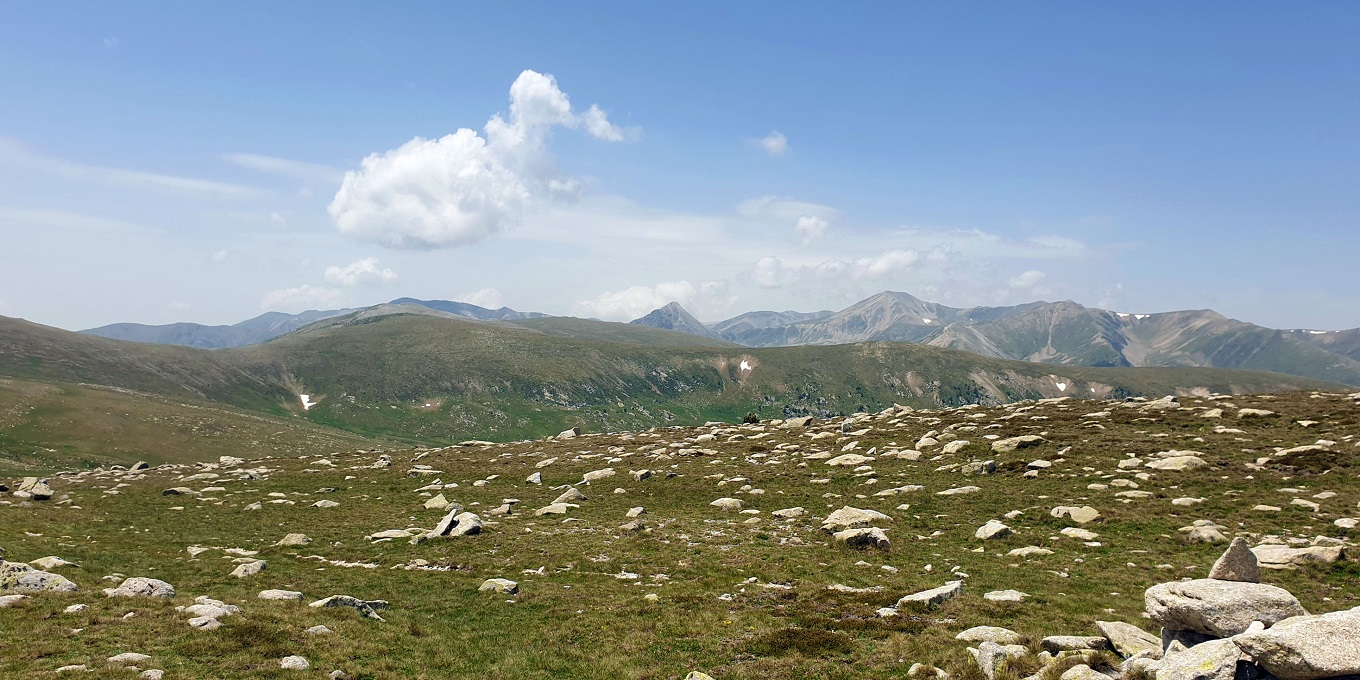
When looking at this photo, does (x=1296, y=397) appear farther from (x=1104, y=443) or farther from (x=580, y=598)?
(x=580, y=598)

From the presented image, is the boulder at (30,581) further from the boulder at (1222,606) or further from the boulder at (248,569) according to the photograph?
the boulder at (1222,606)

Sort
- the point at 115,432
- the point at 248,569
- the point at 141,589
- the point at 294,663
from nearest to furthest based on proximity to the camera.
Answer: the point at 294,663, the point at 141,589, the point at 248,569, the point at 115,432

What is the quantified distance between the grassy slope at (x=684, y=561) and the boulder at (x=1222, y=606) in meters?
5.41

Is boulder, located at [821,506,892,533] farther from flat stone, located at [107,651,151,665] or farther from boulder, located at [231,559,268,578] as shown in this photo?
boulder, located at [231,559,268,578]

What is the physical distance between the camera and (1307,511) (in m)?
33.8

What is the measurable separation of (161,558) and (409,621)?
2210 centimetres

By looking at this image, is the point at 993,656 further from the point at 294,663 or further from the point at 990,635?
the point at 294,663

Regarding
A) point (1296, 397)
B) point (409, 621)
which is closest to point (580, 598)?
point (409, 621)

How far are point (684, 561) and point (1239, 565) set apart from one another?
2395 cm

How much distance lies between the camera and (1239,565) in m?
16.7

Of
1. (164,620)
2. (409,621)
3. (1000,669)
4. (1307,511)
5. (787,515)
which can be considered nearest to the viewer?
(1000,669)

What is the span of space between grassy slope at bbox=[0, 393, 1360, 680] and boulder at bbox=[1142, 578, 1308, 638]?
5.41m

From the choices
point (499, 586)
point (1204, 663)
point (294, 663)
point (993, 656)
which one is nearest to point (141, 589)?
point (294, 663)

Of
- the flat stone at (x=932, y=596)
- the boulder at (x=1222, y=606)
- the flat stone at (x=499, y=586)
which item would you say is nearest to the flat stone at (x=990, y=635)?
the flat stone at (x=932, y=596)
